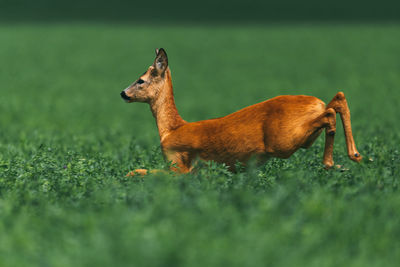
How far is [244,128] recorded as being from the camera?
636 centimetres

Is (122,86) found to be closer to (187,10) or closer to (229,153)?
(229,153)

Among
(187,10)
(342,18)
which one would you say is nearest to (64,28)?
(187,10)

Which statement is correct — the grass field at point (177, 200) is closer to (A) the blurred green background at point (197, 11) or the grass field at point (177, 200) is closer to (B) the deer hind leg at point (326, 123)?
(B) the deer hind leg at point (326, 123)

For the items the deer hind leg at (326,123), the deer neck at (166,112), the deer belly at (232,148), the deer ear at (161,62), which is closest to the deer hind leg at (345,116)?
the deer hind leg at (326,123)

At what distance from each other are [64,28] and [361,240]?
4610cm

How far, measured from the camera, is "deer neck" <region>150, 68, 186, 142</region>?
7034 millimetres

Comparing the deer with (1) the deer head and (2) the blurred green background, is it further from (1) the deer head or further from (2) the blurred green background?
(2) the blurred green background

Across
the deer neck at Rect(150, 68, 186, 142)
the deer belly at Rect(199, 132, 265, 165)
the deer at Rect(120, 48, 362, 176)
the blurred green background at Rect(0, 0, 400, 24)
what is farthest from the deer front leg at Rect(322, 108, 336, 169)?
the blurred green background at Rect(0, 0, 400, 24)

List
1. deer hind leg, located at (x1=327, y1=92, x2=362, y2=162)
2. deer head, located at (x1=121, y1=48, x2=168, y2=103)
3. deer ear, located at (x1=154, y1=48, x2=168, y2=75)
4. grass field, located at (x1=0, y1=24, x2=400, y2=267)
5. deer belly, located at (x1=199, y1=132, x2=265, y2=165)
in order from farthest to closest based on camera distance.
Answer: deer head, located at (x1=121, y1=48, x2=168, y2=103), deer ear, located at (x1=154, y1=48, x2=168, y2=75), deer belly, located at (x1=199, y1=132, x2=265, y2=165), deer hind leg, located at (x1=327, y1=92, x2=362, y2=162), grass field, located at (x1=0, y1=24, x2=400, y2=267)

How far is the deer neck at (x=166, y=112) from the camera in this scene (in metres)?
7.03

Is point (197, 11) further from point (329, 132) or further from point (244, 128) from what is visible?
point (329, 132)

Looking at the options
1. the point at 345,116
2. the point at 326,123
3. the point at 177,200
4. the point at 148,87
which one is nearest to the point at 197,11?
the point at 148,87

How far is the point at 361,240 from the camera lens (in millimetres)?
4543

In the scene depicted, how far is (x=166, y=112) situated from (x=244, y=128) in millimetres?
1113
